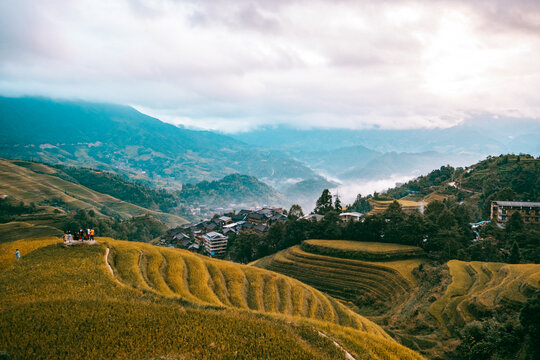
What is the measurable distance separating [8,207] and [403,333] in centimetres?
13968

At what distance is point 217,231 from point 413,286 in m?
72.2

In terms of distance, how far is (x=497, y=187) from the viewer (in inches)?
3401

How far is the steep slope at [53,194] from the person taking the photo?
145 meters

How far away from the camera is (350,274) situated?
50.8m

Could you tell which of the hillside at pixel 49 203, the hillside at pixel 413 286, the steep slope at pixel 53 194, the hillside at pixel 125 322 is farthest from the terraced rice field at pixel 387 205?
the steep slope at pixel 53 194

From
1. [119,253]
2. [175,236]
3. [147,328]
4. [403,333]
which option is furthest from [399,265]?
[175,236]

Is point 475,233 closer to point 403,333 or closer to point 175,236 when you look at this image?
point 403,333

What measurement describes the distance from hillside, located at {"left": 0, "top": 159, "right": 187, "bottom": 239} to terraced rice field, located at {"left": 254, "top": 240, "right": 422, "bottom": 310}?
6948cm

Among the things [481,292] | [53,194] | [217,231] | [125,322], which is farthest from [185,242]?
[53,194]

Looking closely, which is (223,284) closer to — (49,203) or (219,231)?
(219,231)

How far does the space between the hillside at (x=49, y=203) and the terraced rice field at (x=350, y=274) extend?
69.5 metres

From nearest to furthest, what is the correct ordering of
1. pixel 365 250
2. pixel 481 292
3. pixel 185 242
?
pixel 481 292, pixel 365 250, pixel 185 242

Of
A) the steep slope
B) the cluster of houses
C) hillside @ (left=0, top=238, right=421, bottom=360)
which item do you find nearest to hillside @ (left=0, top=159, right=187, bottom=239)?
the steep slope

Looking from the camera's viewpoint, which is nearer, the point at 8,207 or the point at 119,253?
the point at 119,253
